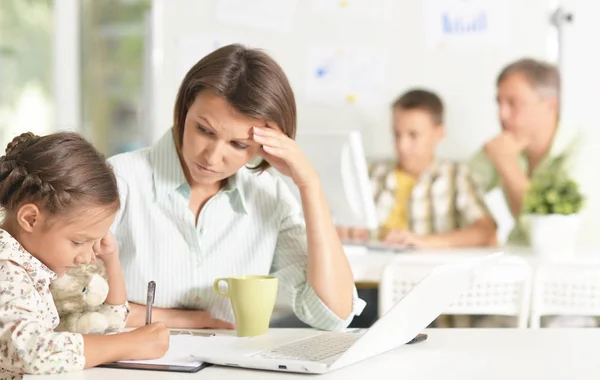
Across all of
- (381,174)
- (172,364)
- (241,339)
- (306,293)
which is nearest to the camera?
(172,364)

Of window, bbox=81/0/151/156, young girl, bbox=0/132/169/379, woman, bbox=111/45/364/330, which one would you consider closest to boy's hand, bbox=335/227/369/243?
woman, bbox=111/45/364/330

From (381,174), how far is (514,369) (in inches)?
89.6

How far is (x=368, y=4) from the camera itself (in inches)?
142

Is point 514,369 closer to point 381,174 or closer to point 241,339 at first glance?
point 241,339

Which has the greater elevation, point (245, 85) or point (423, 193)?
point (245, 85)

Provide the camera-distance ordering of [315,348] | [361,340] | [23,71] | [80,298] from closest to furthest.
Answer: [361,340] → [315,348] → [80,298] → [23,71]

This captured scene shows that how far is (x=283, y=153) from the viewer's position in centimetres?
154

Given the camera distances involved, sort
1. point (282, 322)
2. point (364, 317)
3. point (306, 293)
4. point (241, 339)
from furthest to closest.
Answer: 1. point (364, 317)
2. point (282, 322)
3. point (306, 293)
4. point (241, 339)

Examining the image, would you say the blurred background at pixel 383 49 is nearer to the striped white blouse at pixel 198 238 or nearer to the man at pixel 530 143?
the man at pixel 530 143

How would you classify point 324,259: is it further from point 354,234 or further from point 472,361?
point 354,234

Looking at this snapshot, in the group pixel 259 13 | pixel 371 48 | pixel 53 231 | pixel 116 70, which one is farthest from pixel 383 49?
pixel 53 231

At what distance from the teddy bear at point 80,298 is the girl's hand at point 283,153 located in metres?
0.37

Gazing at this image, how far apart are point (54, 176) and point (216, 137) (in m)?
0.37

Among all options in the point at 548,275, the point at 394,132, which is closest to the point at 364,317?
the point at 548,275
